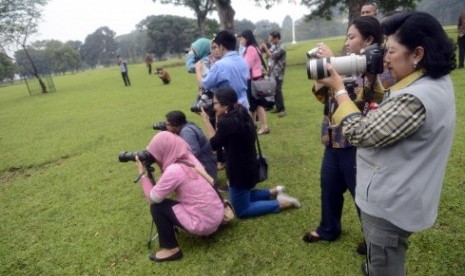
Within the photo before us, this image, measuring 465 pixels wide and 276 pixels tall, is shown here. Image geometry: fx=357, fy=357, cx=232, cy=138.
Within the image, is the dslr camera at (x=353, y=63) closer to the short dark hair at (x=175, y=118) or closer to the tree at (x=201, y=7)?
the short dark hair at (x=175, y=118)

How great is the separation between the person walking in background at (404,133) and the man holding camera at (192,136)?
2.37m

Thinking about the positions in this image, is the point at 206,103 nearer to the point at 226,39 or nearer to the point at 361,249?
the point at 226,39

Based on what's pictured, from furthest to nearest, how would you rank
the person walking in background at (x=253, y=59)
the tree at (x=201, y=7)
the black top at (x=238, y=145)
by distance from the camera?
the tree at (x=201, y=7) < the person walking in background at (x=253, y=59) < the black top at (x=238, y=145)

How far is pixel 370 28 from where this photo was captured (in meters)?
2.36

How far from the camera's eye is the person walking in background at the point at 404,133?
4.80 feet

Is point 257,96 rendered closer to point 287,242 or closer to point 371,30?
point 287,242

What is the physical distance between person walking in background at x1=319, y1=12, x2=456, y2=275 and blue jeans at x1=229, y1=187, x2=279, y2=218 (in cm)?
188

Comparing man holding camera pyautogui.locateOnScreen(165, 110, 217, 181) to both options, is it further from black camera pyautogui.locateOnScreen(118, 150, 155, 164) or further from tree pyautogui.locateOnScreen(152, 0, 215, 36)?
tree pyautogui.locateOnScreen(152, 0, 215, 36)

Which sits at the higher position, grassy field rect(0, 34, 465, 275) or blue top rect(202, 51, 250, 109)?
blue top rect(202, 51, 250, 109)

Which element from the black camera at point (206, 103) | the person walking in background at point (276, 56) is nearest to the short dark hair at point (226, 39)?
the black camera at point (206, 103)

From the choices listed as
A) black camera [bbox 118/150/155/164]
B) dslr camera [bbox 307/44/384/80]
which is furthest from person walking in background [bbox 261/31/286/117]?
dslr camera [bbox 307/44/384/80]

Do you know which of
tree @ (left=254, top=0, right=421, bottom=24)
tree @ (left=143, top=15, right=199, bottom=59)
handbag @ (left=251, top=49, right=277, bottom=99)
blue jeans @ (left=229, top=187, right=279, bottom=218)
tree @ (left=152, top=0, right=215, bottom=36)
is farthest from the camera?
tree @ (left=143, top=15, right=199, bottom=59)

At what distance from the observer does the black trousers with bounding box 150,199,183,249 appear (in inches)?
124

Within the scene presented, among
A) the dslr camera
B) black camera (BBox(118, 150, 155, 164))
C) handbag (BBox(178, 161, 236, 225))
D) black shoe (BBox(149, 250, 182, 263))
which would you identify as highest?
the dslr camera
